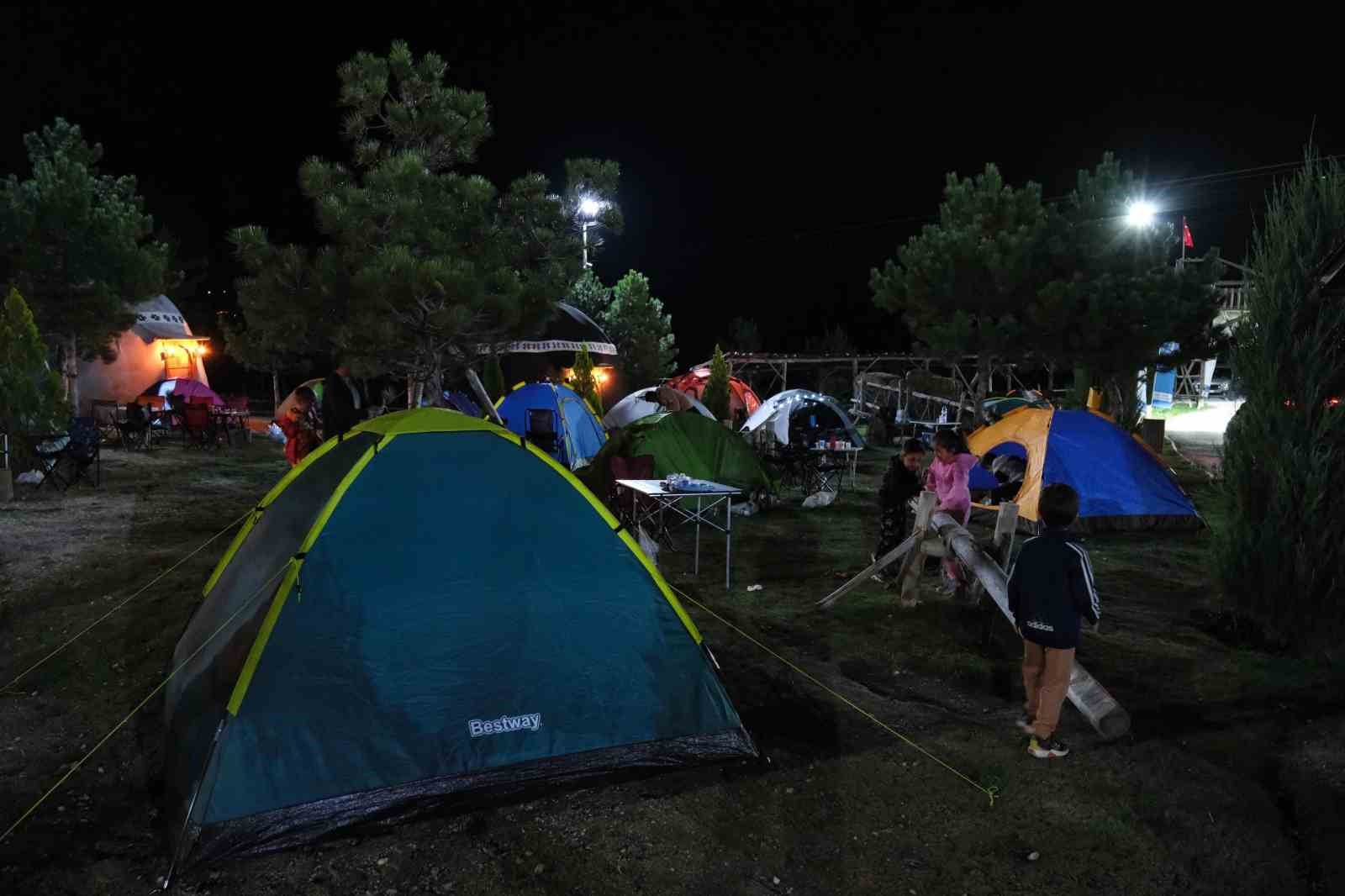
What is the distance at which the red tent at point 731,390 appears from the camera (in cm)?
2605

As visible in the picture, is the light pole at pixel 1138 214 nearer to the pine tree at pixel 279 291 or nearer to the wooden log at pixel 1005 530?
the wooden log at pixel 1005 530

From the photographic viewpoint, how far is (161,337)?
86.7 feet

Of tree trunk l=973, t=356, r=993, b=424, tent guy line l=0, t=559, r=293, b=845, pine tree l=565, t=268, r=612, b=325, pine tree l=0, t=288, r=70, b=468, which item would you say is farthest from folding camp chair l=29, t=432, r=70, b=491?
pine tree l=565, t=268, r=612, b=325

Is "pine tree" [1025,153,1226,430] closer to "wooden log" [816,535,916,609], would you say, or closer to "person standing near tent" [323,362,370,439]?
"wooden log" [816,535,916,609]

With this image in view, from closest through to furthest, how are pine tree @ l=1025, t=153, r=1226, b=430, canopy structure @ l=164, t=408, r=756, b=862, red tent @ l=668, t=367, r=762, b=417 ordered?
1. canopy structure @ l=164, t=408, r=756, b=862
2. pine tree @ l=1025, t=153, r=1226, b=430
3. red tent @ l=668, t=367, r=762, b=417

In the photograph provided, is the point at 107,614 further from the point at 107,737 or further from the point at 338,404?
the point at 107,737

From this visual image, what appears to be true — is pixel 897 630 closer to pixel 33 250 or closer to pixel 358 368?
pixel 358 368

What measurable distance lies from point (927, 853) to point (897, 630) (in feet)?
10.7

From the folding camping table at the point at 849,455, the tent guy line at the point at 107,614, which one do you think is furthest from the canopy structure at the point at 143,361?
the folding camping table at the point at 849,455

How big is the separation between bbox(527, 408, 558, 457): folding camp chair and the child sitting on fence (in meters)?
8.12

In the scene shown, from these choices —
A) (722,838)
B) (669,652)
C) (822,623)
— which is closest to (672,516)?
(822,623)

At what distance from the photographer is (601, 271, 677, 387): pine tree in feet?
103

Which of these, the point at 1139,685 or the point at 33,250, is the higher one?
the point at 33,250

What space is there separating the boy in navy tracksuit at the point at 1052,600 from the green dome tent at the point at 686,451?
6.88 meters
